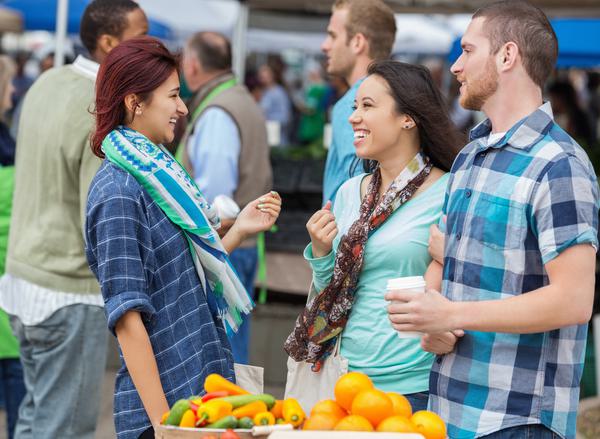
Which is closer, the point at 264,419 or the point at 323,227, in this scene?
the point at 264,419

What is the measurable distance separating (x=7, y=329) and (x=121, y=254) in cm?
249

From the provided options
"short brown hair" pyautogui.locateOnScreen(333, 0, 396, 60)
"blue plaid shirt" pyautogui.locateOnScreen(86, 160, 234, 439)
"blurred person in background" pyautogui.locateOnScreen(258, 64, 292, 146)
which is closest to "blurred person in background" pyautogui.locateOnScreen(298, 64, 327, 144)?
"blurred person in background" pyautogui.locateOnScreen(258, 64, 292, 146)

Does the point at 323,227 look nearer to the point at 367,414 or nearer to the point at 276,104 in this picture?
the point at 367,414

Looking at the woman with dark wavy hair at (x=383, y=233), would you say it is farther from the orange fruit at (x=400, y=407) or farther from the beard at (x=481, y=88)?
the orange fruit at (x=400, y=407)

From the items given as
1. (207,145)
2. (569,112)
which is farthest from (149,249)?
(569,112)

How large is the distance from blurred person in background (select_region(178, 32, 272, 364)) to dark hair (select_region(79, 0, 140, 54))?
1306 millimetres

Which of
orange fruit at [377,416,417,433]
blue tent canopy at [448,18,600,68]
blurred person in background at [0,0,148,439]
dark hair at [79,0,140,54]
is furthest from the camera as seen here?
blue tent canopy at [448,18,600,68]

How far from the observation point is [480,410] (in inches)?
96.9

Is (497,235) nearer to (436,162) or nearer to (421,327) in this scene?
(421,327)

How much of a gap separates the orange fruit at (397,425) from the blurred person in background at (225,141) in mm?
3272

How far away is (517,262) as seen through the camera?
2.39 metres

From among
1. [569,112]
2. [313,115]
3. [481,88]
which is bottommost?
[481,88]

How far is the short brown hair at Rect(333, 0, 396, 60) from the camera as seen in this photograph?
434cm

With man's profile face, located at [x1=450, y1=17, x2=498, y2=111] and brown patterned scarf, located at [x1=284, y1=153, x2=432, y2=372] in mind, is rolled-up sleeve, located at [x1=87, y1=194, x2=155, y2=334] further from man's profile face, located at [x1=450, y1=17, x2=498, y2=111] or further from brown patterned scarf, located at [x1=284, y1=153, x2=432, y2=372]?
man's profile face, located at [x1=450, y1=17, x2=498, y2=111]
